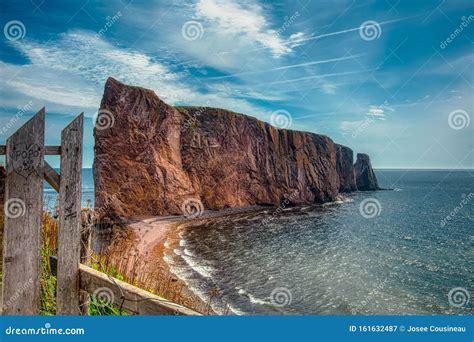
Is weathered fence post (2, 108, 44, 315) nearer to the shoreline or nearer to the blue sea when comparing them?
the blue sea

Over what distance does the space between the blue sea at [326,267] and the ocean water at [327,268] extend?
0.15 feet

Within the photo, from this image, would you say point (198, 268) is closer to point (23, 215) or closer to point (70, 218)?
point (70, 218)

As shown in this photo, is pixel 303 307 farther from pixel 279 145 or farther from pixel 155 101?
pixel 279 145

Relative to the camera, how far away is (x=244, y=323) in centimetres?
398

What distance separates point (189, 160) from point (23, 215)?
130ft

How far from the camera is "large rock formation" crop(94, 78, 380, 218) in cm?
3497

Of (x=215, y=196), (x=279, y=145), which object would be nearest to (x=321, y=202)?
(x=279, y=145)

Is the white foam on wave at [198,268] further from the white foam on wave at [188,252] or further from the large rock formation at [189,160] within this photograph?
the large rock formation at [189,160]

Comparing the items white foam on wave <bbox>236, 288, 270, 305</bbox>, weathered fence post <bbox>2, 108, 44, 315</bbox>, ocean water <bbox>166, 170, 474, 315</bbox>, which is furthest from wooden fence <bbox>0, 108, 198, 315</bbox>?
white foam on wave <bbox>236, 288, 270, 305</bbox>

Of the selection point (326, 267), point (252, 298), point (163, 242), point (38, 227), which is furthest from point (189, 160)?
point (38, 227)

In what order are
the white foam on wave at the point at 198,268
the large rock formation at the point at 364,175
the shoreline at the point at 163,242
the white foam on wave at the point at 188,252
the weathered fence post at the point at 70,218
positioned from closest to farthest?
the weathered fence post at the point at 70,218
the shoreline at the point at 163,242
the white foam on wave at the point at 198,268
the white foam on wave at the point at 188,252
the large rock formation at the point at 364,175

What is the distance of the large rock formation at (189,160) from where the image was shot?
115ft

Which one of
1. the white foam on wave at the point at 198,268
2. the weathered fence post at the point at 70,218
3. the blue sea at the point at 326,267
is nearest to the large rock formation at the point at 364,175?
the blue sea at the point at 326,267

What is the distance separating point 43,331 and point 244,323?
2135 millimetres
